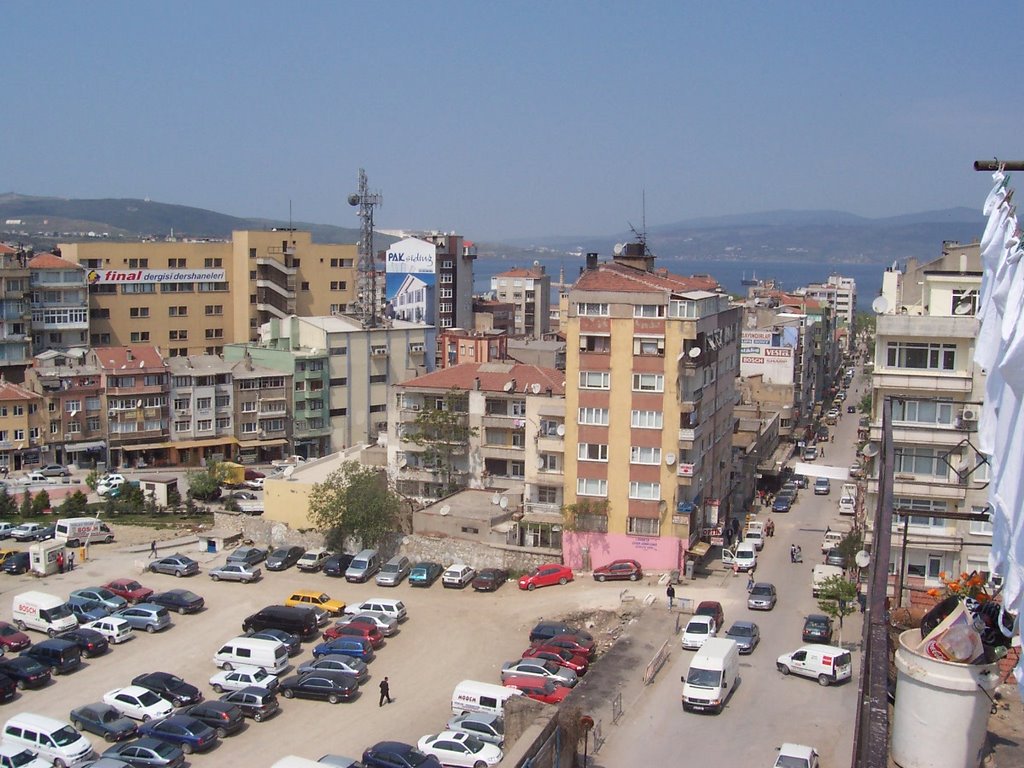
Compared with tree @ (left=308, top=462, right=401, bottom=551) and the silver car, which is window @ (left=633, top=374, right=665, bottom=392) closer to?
tree @ (left=308, top=462, right=401, bottom=551)

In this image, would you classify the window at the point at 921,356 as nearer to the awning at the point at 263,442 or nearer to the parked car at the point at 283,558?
the parked car at the point at 283,558

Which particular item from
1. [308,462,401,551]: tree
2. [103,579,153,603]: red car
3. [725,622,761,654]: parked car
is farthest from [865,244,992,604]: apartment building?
[103,579,153,603]: red car

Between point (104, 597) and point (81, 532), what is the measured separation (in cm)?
686

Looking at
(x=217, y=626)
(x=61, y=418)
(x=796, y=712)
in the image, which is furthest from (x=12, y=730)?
(x=61, y=418)

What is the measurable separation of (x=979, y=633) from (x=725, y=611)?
17199 millimetres

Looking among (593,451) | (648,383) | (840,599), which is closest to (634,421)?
(648,383)

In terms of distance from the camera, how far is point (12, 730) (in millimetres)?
17422

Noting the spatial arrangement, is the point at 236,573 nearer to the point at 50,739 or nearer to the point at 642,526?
the point at 50,739

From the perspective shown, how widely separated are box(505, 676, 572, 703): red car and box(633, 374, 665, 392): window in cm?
870

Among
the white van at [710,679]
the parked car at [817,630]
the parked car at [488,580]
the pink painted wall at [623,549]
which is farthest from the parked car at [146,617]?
the parked car at [817,630]

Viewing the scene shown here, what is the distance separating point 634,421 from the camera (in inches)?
1016

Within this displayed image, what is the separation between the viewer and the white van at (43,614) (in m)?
23.3

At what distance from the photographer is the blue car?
21125 millimetres

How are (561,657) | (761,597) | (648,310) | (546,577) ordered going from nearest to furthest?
(561,657)
(761,597)
(546,577)
(648,310)
